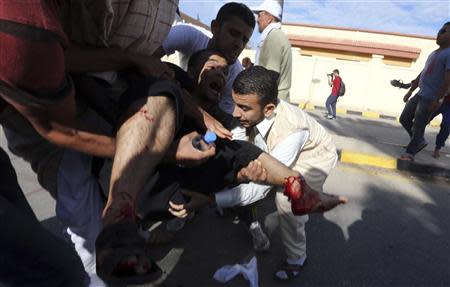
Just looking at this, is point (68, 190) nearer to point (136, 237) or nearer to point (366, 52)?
point (136, 237)

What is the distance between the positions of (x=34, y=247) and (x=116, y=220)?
0.44 meters

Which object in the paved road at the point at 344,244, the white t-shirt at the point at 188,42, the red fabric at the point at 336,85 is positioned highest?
the white t-shirt at the point at 188,42

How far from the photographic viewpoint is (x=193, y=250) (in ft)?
8.43

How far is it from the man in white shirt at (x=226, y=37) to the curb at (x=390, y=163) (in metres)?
2.98

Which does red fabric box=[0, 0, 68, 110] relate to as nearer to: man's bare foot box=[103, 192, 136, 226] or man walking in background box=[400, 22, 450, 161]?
man's bare foot box=[103, 192, 136, 226]

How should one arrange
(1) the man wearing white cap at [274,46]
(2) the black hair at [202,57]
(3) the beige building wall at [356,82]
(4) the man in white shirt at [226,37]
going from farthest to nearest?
(3) the beige building wall at [356,82], (1) the man wearing white cap at [274,46], (4) the man in white shirt at [226,37], (2) the black hair at [202,57]

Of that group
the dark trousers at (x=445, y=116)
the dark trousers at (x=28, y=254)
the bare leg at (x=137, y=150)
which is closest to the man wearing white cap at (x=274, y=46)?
the bare leg at (x=137, y=150)

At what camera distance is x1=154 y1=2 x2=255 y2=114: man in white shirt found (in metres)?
2.22

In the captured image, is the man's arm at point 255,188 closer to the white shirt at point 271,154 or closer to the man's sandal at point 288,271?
the white shirt at point 271,154

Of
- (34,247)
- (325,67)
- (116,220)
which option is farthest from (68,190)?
(325,67)

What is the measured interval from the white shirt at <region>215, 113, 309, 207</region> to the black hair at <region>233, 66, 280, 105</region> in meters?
0.15

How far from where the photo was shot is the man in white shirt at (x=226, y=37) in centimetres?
222

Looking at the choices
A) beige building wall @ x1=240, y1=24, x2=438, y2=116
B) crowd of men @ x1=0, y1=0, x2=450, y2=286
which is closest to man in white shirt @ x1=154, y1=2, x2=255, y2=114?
crowd of men @ x1=0, y1=0, x2=450, y2=286

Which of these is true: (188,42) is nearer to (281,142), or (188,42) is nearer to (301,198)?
(281,142)
